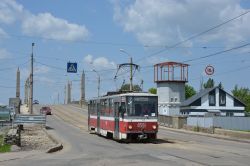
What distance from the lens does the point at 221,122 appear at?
55.8m

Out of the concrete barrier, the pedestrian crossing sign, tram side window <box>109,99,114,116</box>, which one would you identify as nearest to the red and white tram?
tram side window <box>109,99,114,116</box>

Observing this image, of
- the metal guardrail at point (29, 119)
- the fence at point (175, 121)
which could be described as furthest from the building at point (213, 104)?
the metal guardrail at point (29, 119)

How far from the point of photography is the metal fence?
55.0m

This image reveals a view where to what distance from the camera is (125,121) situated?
31609mm

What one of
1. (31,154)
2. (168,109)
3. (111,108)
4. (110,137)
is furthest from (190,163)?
(168,109)

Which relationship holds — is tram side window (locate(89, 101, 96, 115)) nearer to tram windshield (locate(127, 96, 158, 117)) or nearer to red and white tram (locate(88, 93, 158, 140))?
red and white tram (locate(88, 93, 158, 140))

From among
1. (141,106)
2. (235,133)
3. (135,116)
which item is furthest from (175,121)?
(135,116)

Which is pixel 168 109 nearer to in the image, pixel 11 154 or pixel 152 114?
pixel 152 114

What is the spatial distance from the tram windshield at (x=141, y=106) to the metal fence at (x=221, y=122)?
21.4 m

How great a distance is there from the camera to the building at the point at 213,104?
89.3 metres

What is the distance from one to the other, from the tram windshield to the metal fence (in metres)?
21.4

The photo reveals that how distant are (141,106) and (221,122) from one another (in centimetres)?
2545

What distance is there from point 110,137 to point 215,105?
55.8 metres

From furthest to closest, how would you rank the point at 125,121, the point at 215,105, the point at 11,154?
the point at 215,105
the point at 125,121
the point at 11,154
